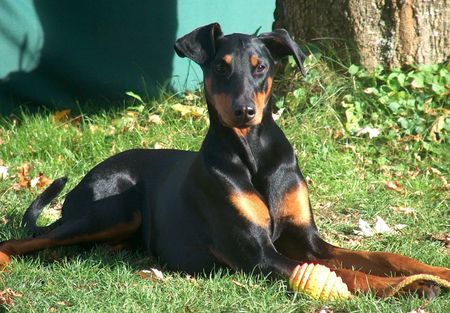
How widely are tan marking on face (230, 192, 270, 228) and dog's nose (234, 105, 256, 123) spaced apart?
0.39 m

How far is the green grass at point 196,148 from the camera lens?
4414 mm

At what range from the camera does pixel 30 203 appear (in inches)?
244

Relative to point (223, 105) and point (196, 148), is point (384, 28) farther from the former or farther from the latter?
point (223, 105)

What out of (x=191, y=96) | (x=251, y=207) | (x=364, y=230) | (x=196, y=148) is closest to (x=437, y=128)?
(x=364, y=230)

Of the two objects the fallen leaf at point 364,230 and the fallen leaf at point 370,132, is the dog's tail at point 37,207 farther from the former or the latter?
the fallen leaf at point 370,132

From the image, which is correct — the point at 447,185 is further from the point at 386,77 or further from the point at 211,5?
the point at 211,5

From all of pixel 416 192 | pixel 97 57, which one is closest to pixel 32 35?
pixel 97 57

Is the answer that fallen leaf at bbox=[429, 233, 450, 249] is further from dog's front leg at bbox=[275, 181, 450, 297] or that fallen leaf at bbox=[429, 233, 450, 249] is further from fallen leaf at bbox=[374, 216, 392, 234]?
dog's front leg at bbox=[275, 181, 450, 297]

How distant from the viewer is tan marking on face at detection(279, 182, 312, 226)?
479cm

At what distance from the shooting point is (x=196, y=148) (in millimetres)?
6965

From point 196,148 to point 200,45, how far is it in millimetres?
A: 2144

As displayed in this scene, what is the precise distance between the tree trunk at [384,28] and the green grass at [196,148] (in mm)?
285

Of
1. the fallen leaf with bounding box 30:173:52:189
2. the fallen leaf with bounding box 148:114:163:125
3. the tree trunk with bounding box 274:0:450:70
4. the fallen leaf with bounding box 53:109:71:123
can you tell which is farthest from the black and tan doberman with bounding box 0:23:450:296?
the fallen leaf with bounding box 53:109:71:123

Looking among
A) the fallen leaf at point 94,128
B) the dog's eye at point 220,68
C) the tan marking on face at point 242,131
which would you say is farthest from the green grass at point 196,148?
the dog's eye at point 220,68
